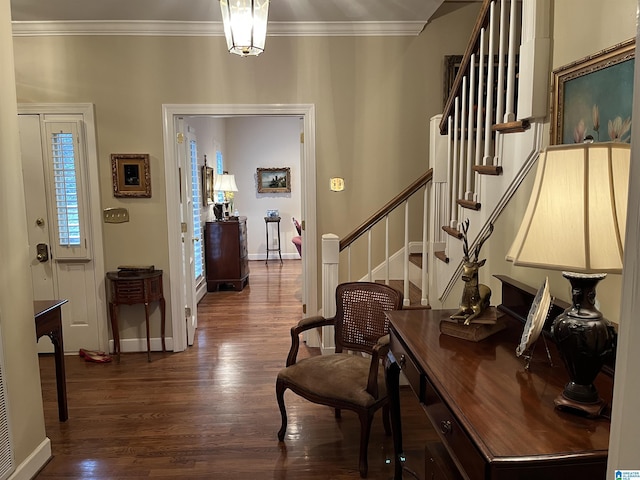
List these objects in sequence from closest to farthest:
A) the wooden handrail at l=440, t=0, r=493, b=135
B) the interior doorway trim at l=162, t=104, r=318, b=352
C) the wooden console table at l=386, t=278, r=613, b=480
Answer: the wooden console table at l=386, t=278, r=613, b=480 → the wooden handrail at l=440, t=0, r=493, b=135 → the interior doorway trim at l=162, t=104, r=318, b=352

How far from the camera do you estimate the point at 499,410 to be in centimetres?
117

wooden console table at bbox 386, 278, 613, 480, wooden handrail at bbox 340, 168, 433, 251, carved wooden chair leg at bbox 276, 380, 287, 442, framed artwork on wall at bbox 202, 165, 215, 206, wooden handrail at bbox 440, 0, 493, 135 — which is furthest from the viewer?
framed artwork on wall at bbox 202, 165, 215, 206

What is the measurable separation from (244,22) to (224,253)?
13.7 feet

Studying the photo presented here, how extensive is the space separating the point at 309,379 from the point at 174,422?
1.01 meters

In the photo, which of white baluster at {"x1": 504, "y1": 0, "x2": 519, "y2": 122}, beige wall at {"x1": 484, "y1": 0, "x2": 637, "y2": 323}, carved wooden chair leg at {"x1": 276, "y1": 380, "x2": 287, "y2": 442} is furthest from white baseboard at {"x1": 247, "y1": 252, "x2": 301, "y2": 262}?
white baluster at {"x1": 504, "y1": 0, "x2": 519, "y2": 122}

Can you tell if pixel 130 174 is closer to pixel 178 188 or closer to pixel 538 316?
pixel 178 188

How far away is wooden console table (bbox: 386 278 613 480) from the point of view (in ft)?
3.27

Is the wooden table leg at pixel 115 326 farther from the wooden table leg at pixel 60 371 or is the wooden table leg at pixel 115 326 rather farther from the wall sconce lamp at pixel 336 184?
the wall sconce lamp at pixel 336 184

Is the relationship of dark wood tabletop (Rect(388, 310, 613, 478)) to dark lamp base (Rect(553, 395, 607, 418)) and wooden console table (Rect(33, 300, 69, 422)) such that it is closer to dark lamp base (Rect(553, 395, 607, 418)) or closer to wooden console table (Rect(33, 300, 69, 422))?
dark lamp base (Rect(553, 395, 607, 418))

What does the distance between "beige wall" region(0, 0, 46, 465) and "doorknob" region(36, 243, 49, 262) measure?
1.74m

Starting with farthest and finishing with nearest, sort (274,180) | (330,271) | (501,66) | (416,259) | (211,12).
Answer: (274,180) → (416,259) → (211,12) → (330,271) → (501,66)

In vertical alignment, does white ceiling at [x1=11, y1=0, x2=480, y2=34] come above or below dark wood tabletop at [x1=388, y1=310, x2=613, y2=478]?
above

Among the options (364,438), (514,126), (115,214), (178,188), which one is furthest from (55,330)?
(514,126)


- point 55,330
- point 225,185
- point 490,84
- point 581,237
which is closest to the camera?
point 581,237
